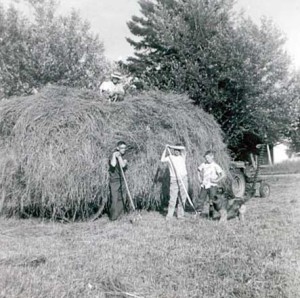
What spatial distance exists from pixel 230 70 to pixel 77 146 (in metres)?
8.26

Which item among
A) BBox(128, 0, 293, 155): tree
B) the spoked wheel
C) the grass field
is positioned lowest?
the grass field

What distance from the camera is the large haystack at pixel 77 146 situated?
30.3 feet

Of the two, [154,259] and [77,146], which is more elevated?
[77,146]

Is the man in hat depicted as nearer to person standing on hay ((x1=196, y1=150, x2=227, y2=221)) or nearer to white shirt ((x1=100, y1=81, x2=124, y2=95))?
white shirt ((x1=100, y1=81, x2=124, y2=95))

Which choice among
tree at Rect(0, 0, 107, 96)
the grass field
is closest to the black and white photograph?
the grass field

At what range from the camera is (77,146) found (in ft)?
30.8

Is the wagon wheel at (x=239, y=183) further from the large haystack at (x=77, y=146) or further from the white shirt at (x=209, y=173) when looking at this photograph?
the white shirt at (x=209, y=173)

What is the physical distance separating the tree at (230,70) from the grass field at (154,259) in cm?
779

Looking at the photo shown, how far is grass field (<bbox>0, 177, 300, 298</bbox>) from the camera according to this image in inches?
183

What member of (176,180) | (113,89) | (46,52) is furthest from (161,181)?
(46,52)

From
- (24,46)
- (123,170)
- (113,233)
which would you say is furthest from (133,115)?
(24,46)

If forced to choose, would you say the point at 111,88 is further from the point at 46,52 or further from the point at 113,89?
the point at 46,52

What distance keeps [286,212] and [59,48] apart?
636 inches

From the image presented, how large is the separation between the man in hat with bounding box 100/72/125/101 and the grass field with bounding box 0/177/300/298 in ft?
11.2
